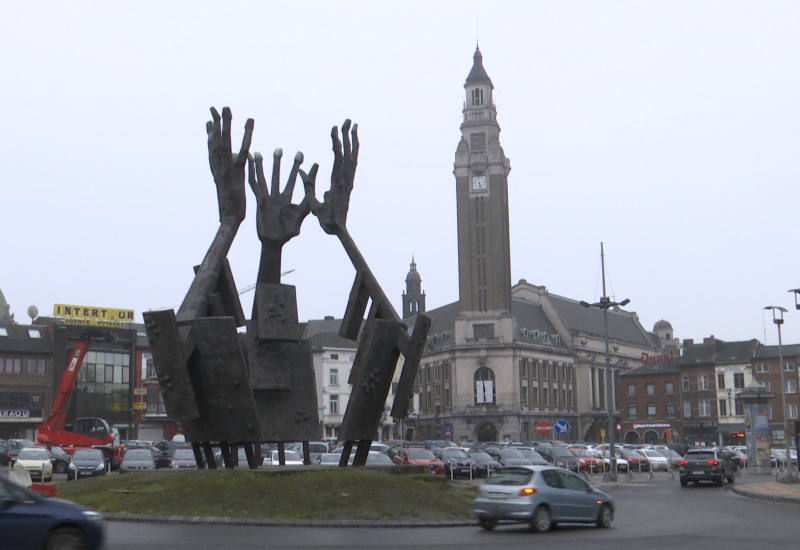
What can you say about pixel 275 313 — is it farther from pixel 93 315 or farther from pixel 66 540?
pixel 93 315

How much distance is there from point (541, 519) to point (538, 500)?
15.6 inches

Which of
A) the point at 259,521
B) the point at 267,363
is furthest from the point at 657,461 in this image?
the point at 259,521

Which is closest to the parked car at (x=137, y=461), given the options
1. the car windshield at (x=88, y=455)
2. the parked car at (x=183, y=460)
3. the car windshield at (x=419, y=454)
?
the parked car at (x=183, y=460)

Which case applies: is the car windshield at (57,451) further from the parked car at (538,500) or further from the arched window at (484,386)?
the arched window at (484,386)

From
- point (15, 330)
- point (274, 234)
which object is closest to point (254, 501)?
point (274, 234)

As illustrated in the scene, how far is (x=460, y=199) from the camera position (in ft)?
396

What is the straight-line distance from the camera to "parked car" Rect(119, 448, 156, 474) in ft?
123

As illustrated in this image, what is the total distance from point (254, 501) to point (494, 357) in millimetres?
104223

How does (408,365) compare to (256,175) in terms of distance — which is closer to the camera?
(408,365)

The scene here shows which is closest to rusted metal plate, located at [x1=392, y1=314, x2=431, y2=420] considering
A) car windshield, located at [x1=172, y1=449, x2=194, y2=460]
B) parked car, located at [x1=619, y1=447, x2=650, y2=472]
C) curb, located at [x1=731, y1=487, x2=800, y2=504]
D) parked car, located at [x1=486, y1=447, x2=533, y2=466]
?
curb, located at [x1=731, y1=487, x2=800, y2=504]

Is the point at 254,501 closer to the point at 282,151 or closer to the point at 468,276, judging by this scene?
the point at 282,151

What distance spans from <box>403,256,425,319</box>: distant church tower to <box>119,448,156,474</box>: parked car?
121634mm

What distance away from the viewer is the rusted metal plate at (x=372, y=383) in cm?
2562

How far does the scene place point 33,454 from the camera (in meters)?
39.4
